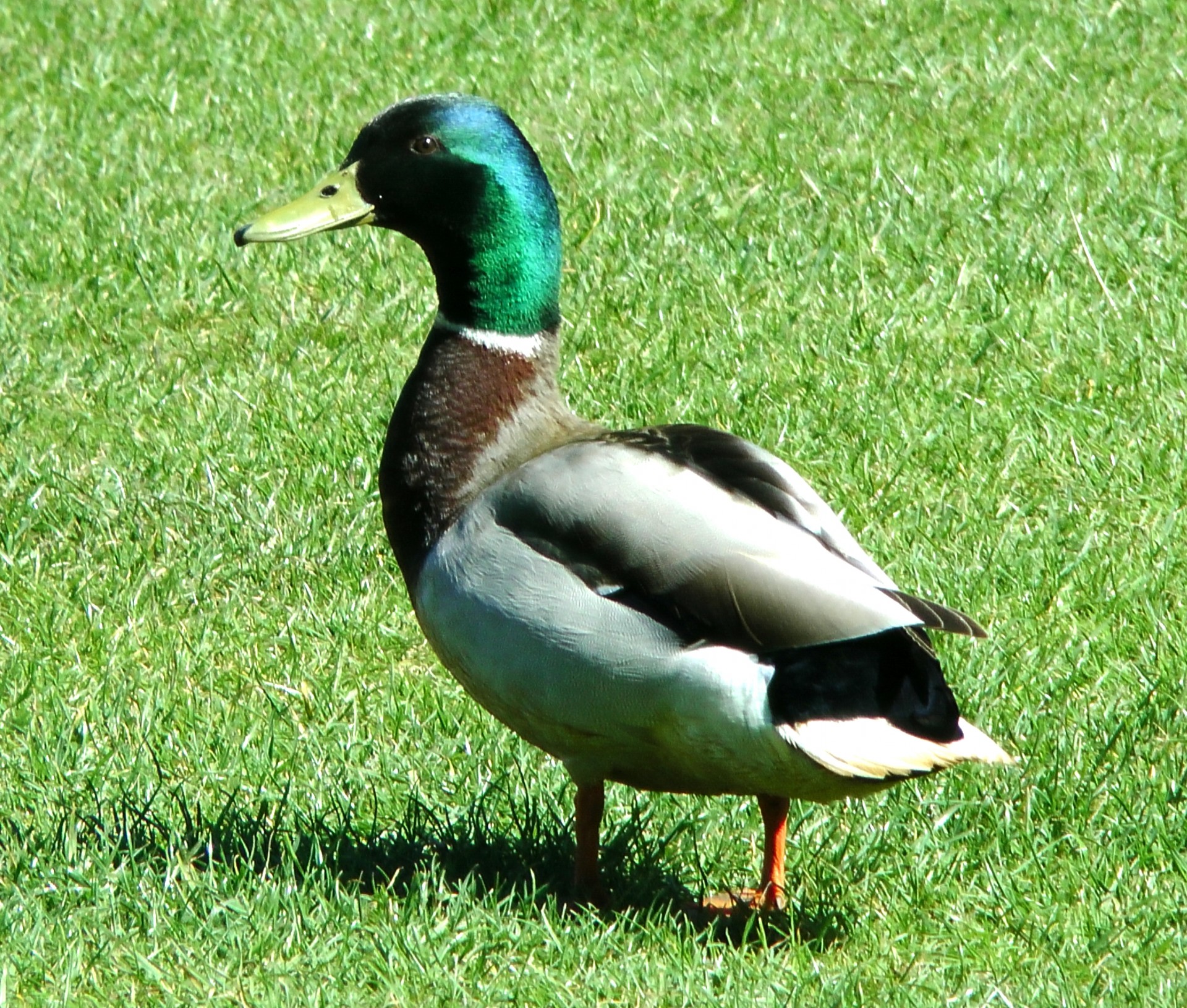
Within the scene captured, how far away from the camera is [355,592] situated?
15.1ft

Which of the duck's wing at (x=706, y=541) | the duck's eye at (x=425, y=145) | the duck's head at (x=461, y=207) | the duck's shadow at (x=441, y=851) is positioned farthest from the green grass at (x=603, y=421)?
the duck's eye at (x=425, y=145)

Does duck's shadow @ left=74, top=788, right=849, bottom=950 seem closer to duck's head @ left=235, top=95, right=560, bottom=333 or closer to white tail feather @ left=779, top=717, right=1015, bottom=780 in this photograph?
white tail feather @ left=779, top=717, right=1015, bottom=780

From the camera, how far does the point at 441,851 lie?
3.54m

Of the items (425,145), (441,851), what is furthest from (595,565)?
(425,145)

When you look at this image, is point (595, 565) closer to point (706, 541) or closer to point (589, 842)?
point (706, 541)

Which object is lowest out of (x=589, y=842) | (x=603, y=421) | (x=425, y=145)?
(x=589, y=842)

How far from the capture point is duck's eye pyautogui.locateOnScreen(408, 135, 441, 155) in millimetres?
3553

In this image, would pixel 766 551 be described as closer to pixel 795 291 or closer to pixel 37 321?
pixel 795 291

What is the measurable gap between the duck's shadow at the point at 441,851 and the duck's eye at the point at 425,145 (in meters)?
1.23

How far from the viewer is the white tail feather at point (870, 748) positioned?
2973 mm

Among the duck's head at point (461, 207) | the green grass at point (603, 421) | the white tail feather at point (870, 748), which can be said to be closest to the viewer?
the white tail feather at point (870, 748)

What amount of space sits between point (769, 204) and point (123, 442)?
2.44m

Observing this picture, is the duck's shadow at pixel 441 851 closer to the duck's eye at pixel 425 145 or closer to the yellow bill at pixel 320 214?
the yellow bill at pixel 320 214

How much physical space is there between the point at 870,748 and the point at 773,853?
1.45 ft
